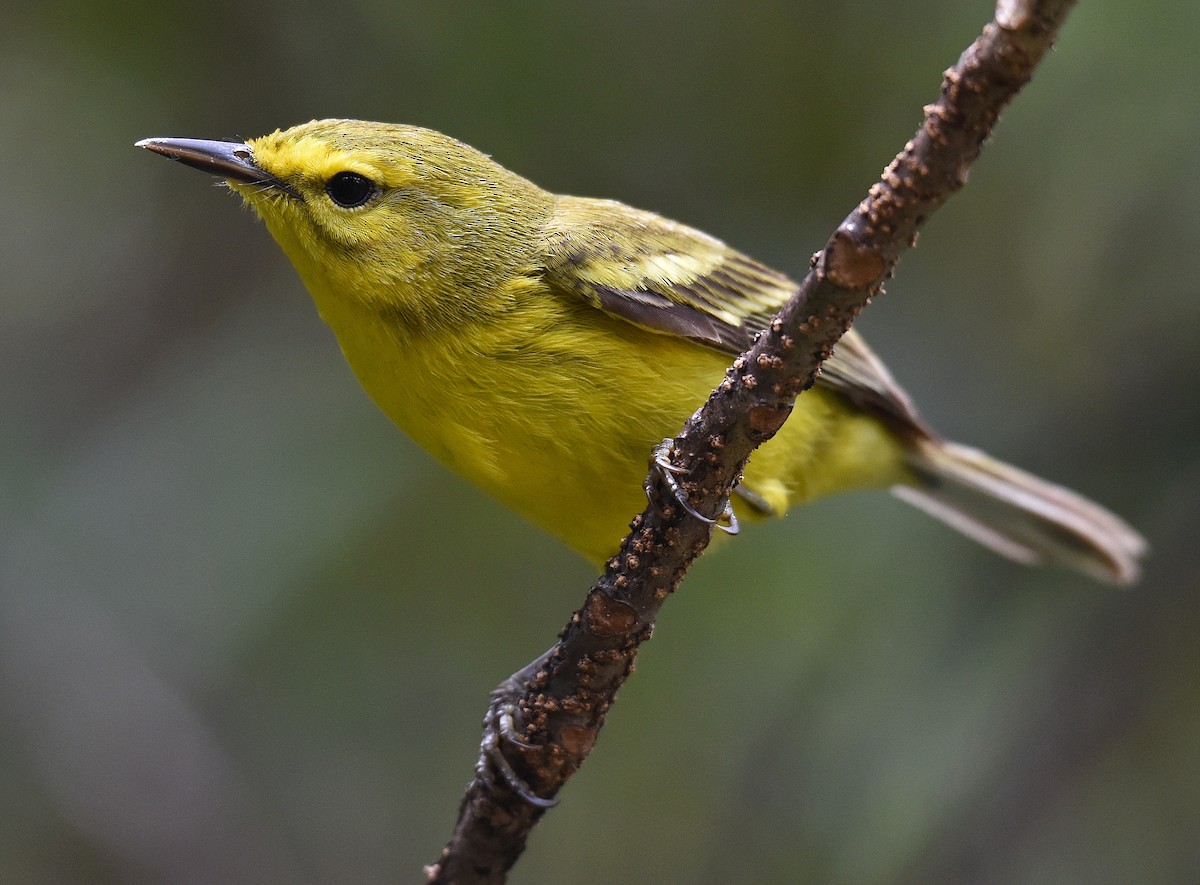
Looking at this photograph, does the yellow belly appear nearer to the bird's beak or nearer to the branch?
the bird's beak

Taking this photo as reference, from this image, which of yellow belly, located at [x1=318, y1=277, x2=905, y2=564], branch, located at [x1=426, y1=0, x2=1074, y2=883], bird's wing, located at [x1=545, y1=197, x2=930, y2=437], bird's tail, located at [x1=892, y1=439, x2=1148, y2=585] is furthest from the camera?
bird's tail, located at [x1=892, y1=439, x2=1148, y2=585]

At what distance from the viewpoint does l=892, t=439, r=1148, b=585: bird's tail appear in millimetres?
4508

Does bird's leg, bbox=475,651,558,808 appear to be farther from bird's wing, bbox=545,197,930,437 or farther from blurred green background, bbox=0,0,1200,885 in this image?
blurred green background, bbox=0,0,1200,885

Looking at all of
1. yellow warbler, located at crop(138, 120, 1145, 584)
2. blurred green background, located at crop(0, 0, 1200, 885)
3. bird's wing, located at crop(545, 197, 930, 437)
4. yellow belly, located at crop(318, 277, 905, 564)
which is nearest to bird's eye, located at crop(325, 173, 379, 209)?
yellow warbler, located at crop(138, 120, 1145, 584)

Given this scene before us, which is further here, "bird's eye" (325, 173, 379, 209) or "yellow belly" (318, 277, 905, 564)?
"bird's eye" (325, 173, 379, 209)

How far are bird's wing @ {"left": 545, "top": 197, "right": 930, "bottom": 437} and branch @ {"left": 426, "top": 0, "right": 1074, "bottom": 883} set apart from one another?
80cm

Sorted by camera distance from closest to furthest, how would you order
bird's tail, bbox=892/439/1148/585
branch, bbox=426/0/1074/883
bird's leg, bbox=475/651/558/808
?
branch, bbox=426/0/1074/883, bird's leg, bbox=475/651/558/808, bird's tail, bbox=892/439/1148/585

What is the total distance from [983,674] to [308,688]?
2.80 m

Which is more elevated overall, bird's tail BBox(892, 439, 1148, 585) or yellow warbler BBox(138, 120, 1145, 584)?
bird's tail BBox(892, 439, 1148, 585)

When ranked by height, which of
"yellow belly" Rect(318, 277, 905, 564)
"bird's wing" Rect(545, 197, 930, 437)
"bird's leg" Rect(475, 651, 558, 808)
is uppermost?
"bird's wing" Rect(545, 197, 930, 437)

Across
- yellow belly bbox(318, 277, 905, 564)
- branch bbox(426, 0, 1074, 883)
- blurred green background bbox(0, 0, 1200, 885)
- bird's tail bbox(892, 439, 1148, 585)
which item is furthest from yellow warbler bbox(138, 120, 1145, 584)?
blurred green background bbox(0, 0, 1200, 885)

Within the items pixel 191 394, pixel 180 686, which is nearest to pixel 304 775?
pixel 180 686

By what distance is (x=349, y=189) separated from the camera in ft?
10.9

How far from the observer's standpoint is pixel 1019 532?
4738mm
